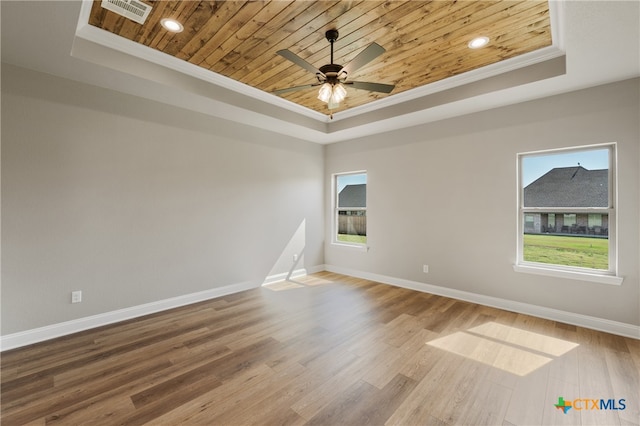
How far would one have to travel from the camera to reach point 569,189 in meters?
3.35

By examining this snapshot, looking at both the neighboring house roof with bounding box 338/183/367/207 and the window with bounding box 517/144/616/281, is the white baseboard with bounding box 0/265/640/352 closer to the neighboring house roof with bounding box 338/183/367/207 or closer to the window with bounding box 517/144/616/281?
the window with bounding box 517/144/616/281

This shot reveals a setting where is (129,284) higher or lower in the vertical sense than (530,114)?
lower

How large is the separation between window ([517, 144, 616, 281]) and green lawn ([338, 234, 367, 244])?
2.57 m

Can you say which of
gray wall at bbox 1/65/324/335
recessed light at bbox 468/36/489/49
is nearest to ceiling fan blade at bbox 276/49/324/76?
recessed light at bbox 468/36/489/49

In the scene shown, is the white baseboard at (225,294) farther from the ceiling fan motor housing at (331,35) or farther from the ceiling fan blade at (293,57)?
the ceiling fan motor housing at (331,35)

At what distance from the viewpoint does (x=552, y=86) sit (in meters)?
3.12

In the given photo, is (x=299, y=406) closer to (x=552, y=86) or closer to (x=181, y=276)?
(x=181, y=276)

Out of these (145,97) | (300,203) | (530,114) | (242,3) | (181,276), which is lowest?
(181,276)

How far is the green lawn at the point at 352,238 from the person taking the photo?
5508 mm

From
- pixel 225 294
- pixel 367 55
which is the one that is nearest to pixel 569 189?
pixel 367 55

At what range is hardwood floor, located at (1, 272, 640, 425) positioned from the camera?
1844 millimetres

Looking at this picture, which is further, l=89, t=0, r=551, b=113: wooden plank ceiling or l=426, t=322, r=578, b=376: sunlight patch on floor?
l=426, t=322, r=578, b=376: sunlight patch on floor

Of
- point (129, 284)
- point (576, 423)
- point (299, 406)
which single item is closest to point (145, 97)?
point (129, 284)

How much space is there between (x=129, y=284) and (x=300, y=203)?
3056 mm
